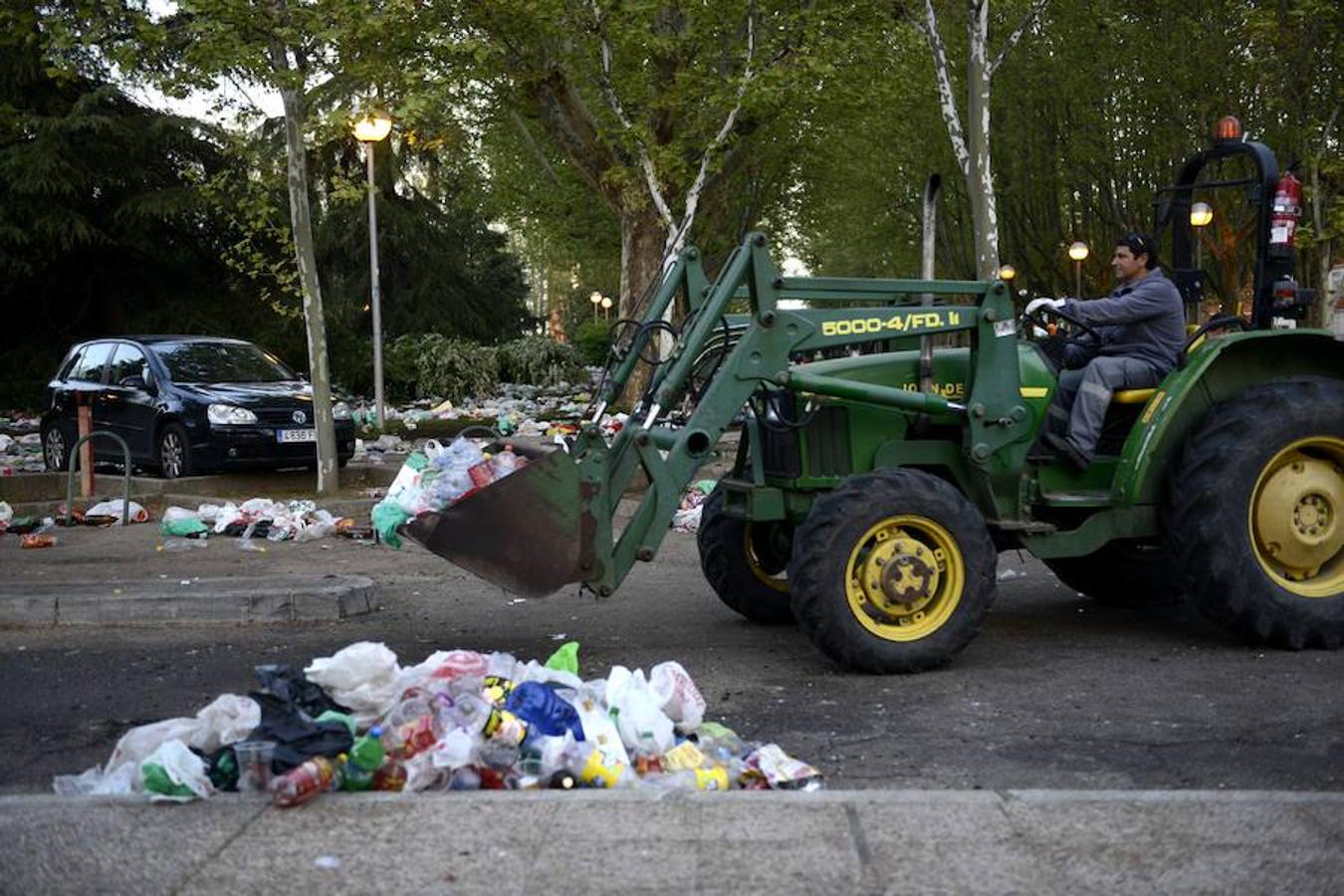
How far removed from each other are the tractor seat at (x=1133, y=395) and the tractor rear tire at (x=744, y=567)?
6.30 feet

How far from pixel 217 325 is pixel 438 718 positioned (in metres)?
29.1

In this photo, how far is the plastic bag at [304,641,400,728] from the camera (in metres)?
5.27

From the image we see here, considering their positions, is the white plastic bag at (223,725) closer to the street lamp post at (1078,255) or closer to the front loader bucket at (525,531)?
the front loader bucket at (525,531)

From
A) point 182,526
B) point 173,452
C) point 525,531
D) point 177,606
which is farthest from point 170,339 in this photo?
point 525,531

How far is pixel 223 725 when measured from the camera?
16.6 feet

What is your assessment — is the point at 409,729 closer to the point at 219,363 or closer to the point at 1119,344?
the point at 1119,344

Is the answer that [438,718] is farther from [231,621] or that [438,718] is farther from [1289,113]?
[1289,113]

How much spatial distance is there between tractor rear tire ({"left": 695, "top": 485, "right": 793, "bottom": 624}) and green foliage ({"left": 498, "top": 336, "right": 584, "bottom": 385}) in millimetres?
25824

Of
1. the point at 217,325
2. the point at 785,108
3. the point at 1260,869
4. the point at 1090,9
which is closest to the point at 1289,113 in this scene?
the point at 1090,9

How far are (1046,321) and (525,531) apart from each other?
3229 millimetres

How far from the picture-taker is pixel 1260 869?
4125 mm

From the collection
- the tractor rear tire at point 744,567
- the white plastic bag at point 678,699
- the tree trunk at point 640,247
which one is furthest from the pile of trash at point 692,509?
the tree trunk at point 640,247

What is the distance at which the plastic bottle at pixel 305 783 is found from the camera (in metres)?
4.60

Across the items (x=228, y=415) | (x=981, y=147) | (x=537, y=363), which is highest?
(x=981, y=147)
